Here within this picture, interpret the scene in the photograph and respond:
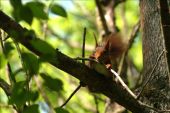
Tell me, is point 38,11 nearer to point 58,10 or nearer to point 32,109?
point 58,10

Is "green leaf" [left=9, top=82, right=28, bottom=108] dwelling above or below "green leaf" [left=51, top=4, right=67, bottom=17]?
below

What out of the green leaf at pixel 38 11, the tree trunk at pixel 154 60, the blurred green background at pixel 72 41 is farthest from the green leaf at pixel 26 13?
the blurred green background at pixel 72 41

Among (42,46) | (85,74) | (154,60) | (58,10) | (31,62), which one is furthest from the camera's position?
(154,60)

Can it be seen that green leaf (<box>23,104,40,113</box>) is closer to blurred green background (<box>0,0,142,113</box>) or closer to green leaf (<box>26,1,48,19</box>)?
green leaf (<box>26,1,48,19</box>)

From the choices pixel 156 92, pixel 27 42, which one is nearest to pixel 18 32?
pixel 27 42

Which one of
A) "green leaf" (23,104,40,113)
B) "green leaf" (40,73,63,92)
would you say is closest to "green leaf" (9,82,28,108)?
"green leaf" (23,104,40,113)

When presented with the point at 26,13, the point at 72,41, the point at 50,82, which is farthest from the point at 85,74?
the point at 72,41
